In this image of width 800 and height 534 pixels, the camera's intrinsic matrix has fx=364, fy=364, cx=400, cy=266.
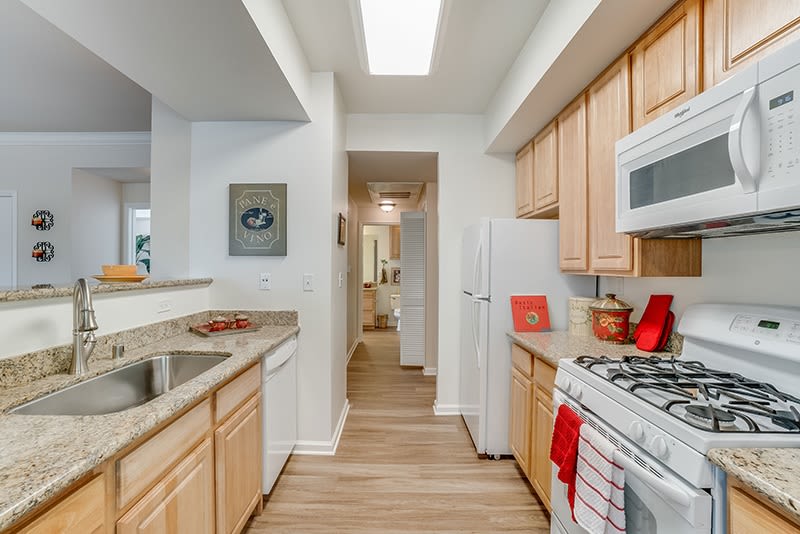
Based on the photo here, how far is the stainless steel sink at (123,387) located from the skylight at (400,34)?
1738 millimetres

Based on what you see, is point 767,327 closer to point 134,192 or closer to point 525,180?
point 525,180

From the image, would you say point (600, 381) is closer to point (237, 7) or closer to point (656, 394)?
point (656, 394)

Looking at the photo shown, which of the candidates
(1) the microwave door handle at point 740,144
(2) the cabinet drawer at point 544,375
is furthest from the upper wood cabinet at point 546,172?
(1) the microwave door handle at point 740,144

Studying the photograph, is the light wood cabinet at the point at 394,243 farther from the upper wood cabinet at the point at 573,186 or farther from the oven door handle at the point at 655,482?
the oven door handle at the point at 655,482

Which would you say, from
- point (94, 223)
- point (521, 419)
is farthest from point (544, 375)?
point (94, 223)

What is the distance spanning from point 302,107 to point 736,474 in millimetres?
2374

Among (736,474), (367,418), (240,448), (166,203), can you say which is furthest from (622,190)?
(166,203)

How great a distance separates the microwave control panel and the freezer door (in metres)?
1.56

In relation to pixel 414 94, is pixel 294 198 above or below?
below

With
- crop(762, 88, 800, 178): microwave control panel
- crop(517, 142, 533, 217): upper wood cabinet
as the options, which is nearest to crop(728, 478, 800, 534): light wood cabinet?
crop(762, 88, 800, 178): microwave control panel

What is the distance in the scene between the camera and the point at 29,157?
140 inches

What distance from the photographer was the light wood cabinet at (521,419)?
198 centimetres

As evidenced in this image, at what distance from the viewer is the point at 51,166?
3588 mm

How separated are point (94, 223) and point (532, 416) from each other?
4.69 metres
